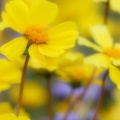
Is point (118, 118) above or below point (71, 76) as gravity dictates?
below

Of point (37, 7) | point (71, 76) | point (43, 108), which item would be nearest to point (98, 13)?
point (43, 108)

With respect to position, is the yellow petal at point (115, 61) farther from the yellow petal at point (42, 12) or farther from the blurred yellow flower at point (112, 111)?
the blurred yellow flower at point (112, 111)

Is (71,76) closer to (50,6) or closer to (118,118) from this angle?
(50,6)

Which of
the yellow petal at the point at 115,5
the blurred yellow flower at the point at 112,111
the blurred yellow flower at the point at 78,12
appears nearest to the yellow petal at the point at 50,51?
the yellow petal at the point at 115,5

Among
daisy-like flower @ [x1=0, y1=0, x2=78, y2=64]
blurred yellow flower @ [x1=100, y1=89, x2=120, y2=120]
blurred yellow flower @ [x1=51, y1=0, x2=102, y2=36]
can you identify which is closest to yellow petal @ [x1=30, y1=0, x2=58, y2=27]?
daisy-like flower @ [x1=0, y1=0, x2=78, y2=64]

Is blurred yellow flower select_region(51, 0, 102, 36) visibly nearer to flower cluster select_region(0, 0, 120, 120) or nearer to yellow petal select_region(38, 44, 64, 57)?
flower cluster select_region(0, 0, 120, 120)

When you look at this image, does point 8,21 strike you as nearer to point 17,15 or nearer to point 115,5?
point 17,15

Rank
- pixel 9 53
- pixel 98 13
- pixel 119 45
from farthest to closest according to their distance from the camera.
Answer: pixel 98 13 → pixel 119 45 → pixel 9 53
